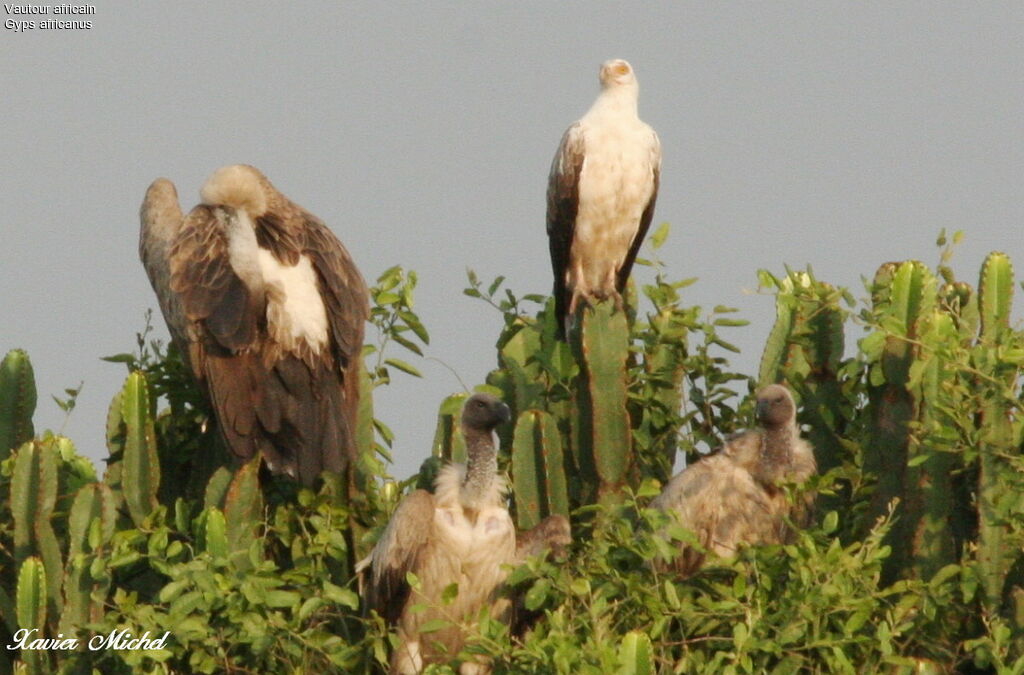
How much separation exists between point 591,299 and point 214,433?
2.26 meters

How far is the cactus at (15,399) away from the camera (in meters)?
7.59

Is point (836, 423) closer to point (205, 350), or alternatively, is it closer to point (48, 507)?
point (205, 350)

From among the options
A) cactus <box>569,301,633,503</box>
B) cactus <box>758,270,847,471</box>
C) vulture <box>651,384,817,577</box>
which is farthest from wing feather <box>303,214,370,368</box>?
cactus <box>758,270,847,471</box>

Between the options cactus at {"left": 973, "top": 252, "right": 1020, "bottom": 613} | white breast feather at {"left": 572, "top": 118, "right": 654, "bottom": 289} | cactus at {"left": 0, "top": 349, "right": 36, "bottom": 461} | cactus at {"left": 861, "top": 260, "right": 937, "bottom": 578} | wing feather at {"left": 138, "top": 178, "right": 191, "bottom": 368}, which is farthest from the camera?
white breast feather at {"left": 572, "top": 118, "right": 654, "bottom": 289}

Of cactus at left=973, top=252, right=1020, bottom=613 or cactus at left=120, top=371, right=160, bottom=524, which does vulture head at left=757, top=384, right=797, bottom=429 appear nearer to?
cactus at left=973, top=252, right=1020, bottom=613

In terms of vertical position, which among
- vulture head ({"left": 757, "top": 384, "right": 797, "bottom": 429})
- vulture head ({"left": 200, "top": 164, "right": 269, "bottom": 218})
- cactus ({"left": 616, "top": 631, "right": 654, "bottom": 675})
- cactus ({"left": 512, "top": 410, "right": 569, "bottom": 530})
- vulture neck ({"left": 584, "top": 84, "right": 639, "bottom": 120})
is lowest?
cactus ({"left": 616, "top": 631, "right": 654, "bottom": 675})

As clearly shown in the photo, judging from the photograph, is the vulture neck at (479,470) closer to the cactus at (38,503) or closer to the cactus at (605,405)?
the cactus at (605,405)

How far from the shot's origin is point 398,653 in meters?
7.09

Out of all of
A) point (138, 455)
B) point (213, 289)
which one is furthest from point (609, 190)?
point (138, 455)

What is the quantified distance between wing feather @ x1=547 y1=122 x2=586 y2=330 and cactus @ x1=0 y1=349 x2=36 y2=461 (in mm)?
2835

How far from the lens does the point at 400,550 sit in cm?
700

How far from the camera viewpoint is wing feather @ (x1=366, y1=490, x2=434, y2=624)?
7.02 meters

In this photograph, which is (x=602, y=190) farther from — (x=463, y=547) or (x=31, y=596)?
(x=31, y=596)

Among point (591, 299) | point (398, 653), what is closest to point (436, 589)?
point (398, 653)
